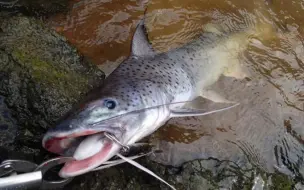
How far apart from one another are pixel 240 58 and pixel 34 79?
252 cm

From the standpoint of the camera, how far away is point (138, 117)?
3031 mm

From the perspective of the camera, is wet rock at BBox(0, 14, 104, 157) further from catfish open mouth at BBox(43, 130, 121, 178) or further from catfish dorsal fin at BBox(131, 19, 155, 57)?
catfish open mouth at BBox(43, 130, 121, 178)

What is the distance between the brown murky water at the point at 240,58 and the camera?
3912mm

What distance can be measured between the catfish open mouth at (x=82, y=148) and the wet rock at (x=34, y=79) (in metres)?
0.54

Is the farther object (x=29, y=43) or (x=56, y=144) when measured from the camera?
(x=29, y=43)

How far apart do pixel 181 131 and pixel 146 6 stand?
6.90ft

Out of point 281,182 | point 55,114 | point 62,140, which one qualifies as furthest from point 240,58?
point 62,140

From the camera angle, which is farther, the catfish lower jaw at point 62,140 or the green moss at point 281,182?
the green moss at point 281,182

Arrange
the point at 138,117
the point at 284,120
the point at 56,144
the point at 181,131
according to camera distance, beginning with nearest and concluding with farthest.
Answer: the point at 56,144 → the point at 138,117 → the point at 181,131 → the point at 284,120

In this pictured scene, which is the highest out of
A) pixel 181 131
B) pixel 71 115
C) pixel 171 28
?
pixel 71 115

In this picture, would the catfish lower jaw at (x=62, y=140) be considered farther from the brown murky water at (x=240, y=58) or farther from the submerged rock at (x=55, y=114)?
the brown murky water at (x=240, y=58)

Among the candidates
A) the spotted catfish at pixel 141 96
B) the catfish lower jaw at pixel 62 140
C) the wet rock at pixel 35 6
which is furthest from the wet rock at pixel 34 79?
the wet rock at pixel 35 6

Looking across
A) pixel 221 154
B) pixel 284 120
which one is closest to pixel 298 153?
pixel 284 120

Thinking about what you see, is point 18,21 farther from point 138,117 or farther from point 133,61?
point 138,117
